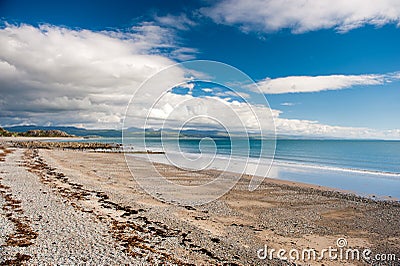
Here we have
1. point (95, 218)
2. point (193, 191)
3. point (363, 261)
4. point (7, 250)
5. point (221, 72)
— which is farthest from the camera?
point (193, 191)

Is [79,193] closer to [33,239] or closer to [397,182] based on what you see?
[33,239]

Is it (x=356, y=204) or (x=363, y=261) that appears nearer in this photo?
(x=363, y=261)

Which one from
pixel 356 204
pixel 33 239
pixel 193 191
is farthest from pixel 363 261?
pixel 193 191

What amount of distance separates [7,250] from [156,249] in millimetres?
4292

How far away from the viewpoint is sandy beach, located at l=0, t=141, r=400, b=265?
335 inches

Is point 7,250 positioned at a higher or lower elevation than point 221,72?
lower

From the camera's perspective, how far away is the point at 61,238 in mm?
9109

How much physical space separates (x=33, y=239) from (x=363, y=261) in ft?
35.9

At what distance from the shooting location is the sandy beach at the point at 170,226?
8.50m

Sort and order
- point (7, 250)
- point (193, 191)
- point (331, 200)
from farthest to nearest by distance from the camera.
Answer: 1. point (193, 191)
2. point (331, 200)
3. point (7, 250)

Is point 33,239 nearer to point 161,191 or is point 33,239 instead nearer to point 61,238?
point 61,238

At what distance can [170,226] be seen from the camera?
11.6 metres

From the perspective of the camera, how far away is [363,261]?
30.9ft

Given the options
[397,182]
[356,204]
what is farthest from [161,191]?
[397,182]
